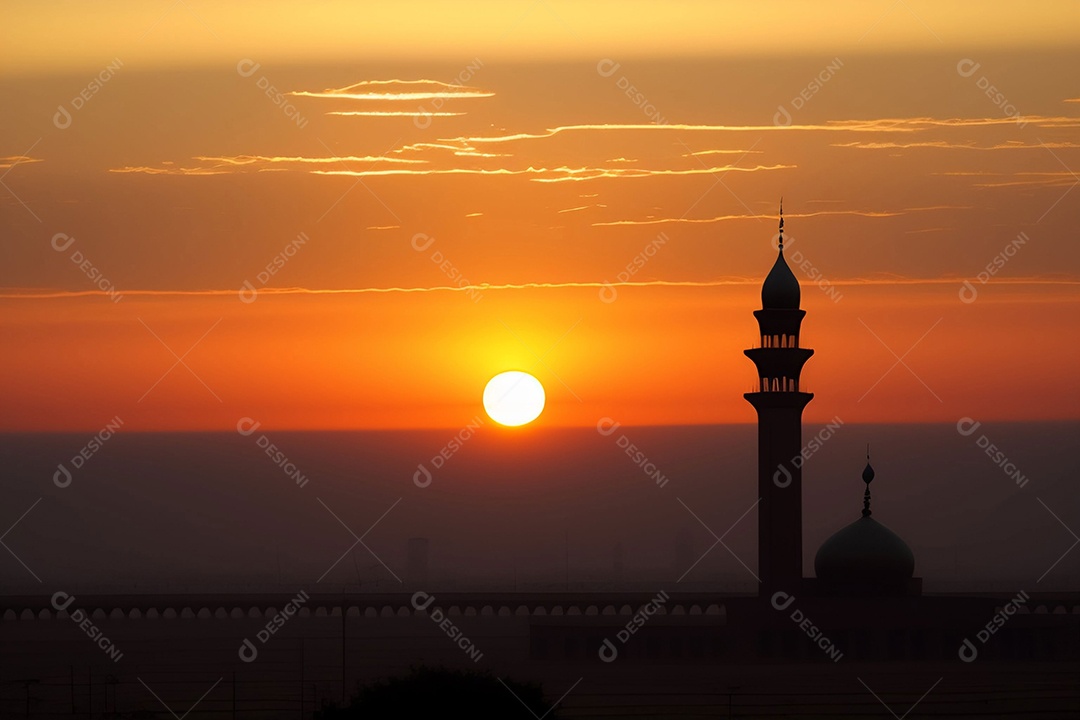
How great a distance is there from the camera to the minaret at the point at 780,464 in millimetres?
86875

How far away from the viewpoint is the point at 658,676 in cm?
8900

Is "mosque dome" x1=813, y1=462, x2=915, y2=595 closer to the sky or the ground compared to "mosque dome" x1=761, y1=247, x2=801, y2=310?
closer to the ground

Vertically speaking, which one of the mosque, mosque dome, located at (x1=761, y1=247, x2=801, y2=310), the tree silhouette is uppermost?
mosque dome, located at (x1=761, y1=247, x2=801, y2=310)

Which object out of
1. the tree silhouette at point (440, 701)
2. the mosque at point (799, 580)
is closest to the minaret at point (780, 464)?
the mosque at point (799, 580)

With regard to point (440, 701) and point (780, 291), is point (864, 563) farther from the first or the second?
point (440, 701)

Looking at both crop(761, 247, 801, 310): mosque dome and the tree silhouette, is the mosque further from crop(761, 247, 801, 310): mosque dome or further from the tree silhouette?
the tree silhouette

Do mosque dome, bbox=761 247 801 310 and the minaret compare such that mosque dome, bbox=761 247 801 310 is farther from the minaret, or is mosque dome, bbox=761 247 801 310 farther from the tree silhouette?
the tree silhouette

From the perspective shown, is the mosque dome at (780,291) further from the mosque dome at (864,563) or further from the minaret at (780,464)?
the mosque dome at (864,563)

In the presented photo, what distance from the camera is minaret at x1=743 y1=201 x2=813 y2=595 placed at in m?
86.9

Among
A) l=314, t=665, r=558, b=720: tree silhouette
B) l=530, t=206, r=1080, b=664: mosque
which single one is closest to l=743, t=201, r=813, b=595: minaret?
l=530, t=206, r=1080, b=664: mosque

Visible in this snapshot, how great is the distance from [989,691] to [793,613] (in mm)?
9846

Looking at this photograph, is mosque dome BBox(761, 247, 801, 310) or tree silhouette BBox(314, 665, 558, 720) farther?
mosque dome BBox(761, 247, 801, 310)

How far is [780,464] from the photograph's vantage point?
86.9m

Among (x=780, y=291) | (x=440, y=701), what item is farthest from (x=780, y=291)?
(x=440, y=701)
